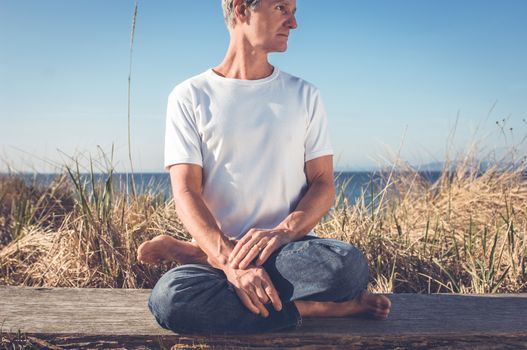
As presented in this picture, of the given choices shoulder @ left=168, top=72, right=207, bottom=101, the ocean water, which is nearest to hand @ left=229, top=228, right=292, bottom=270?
shoulder @ left=168, top=72, right=207, bottom=101

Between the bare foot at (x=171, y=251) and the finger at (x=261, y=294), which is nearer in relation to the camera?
the finger at (x=261, y=294)

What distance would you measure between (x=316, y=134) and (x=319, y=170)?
137 mm

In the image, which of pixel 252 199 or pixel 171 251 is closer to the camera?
pixel 252 199

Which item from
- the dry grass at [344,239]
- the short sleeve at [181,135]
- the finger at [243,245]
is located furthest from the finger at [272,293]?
the dry grass at [344,239]

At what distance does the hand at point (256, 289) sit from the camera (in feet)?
5.92

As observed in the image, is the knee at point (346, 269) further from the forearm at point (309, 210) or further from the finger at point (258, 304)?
the finger at point (258, 304)

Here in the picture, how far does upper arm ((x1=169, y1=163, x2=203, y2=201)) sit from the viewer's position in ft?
6.59

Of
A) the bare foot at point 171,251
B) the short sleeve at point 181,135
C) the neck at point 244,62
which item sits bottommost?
the bare foot at point 171,251

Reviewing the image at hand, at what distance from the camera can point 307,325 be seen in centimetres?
197

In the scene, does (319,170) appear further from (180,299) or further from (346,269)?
(180,299)

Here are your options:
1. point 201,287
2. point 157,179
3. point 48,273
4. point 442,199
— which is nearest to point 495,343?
point 201,287

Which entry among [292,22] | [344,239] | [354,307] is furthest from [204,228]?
[344,239]

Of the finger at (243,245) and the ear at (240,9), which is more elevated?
the ear at (240,9)

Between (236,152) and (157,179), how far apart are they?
8.51 ft
